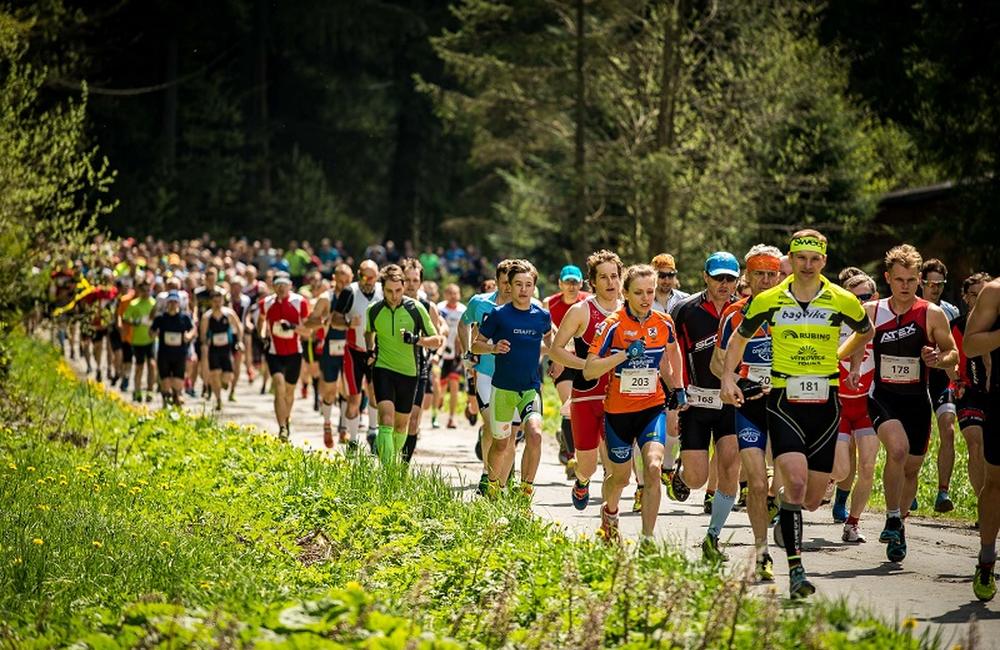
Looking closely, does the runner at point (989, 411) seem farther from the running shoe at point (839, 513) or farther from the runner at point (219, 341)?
the runner at point (219, 341)

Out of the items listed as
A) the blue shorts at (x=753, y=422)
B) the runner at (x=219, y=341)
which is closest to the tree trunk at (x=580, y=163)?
the runner at (x=219, y=341)

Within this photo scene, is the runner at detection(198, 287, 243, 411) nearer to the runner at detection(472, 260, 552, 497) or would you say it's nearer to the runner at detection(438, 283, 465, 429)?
the runner at detection(438, 283, 465, 429)

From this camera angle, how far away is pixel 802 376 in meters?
9.92

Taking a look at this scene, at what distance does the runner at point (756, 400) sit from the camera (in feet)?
33.0

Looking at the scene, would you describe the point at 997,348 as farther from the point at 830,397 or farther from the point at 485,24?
the point at 485,24

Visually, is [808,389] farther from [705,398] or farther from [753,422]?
[705,398]

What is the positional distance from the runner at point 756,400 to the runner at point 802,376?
160 millimetres

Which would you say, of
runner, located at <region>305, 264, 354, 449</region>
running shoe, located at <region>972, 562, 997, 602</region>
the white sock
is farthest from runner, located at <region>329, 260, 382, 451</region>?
running shoe, located at <region>972, 562, 997, 602</region>

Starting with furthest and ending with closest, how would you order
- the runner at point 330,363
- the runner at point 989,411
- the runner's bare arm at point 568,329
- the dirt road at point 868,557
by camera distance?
the runner at point 330,363 < the runner's bare arm at point 568,329 < the runner at point 989,411 < the dirt road at point 868,557

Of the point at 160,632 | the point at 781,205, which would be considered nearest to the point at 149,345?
the point at 781,205

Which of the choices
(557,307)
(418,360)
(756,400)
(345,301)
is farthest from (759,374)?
(345,301)

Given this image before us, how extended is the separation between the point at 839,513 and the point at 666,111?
17978 mm

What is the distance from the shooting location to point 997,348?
9.79m

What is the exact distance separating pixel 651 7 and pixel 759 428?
21.9 meters
